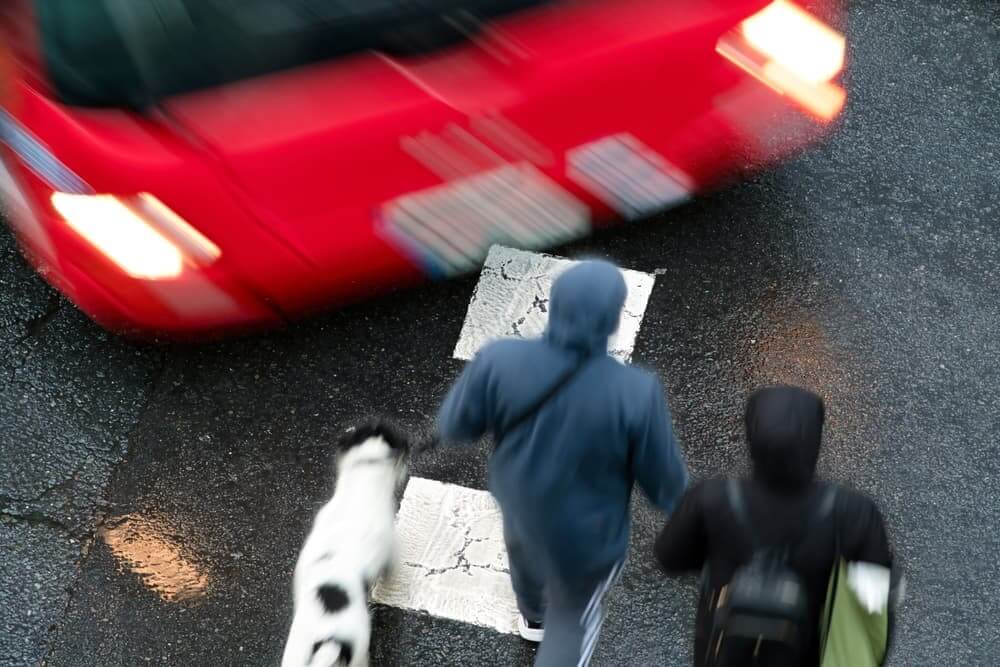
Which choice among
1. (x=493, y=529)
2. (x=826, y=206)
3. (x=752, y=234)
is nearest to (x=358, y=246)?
(x=493, y=529)

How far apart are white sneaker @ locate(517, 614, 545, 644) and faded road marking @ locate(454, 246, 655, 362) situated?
124 cm

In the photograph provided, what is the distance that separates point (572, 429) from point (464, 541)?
59.4 inches

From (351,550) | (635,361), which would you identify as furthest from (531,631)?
(635,361)

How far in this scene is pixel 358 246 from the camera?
3953 mm

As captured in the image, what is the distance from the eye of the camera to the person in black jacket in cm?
234

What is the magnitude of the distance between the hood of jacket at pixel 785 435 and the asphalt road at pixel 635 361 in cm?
158

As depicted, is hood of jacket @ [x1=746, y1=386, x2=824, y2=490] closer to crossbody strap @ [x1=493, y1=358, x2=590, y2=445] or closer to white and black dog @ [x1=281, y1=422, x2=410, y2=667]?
crossbody strap @ [x1=493, y1=358, x2=590, y2=445]

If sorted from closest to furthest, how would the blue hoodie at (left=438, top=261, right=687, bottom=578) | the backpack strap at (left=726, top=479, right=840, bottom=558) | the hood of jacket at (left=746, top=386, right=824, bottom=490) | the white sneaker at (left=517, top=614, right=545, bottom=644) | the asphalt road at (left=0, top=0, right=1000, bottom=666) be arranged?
the hood of jacket at (left=746, top=386, right=824, bottom=490) → the backpack strap at (left=726, top=479, right=840, bottom=558) → the blue hoodie at (left=438, top=261, right=687, bottom=578) → the white sneaker at (left=517, top=614, right=545, bottom=644) → the asphalt road at (left=0, top=0, right=1000, bottom=666)

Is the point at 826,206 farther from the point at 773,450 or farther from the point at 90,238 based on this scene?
the point at 90,238

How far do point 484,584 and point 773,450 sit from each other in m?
1.83

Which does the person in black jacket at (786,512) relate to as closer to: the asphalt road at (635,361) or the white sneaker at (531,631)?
the white sneaker at (531,631)

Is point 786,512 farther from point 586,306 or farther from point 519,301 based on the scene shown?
point 519,301

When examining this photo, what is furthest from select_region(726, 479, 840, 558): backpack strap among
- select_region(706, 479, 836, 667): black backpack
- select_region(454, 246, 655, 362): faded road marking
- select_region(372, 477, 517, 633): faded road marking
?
select_region(454, 246, 655, 362): faded road marking

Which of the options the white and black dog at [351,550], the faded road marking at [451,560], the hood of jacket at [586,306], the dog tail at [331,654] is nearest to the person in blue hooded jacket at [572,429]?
the hood of jacket at [586,306]
